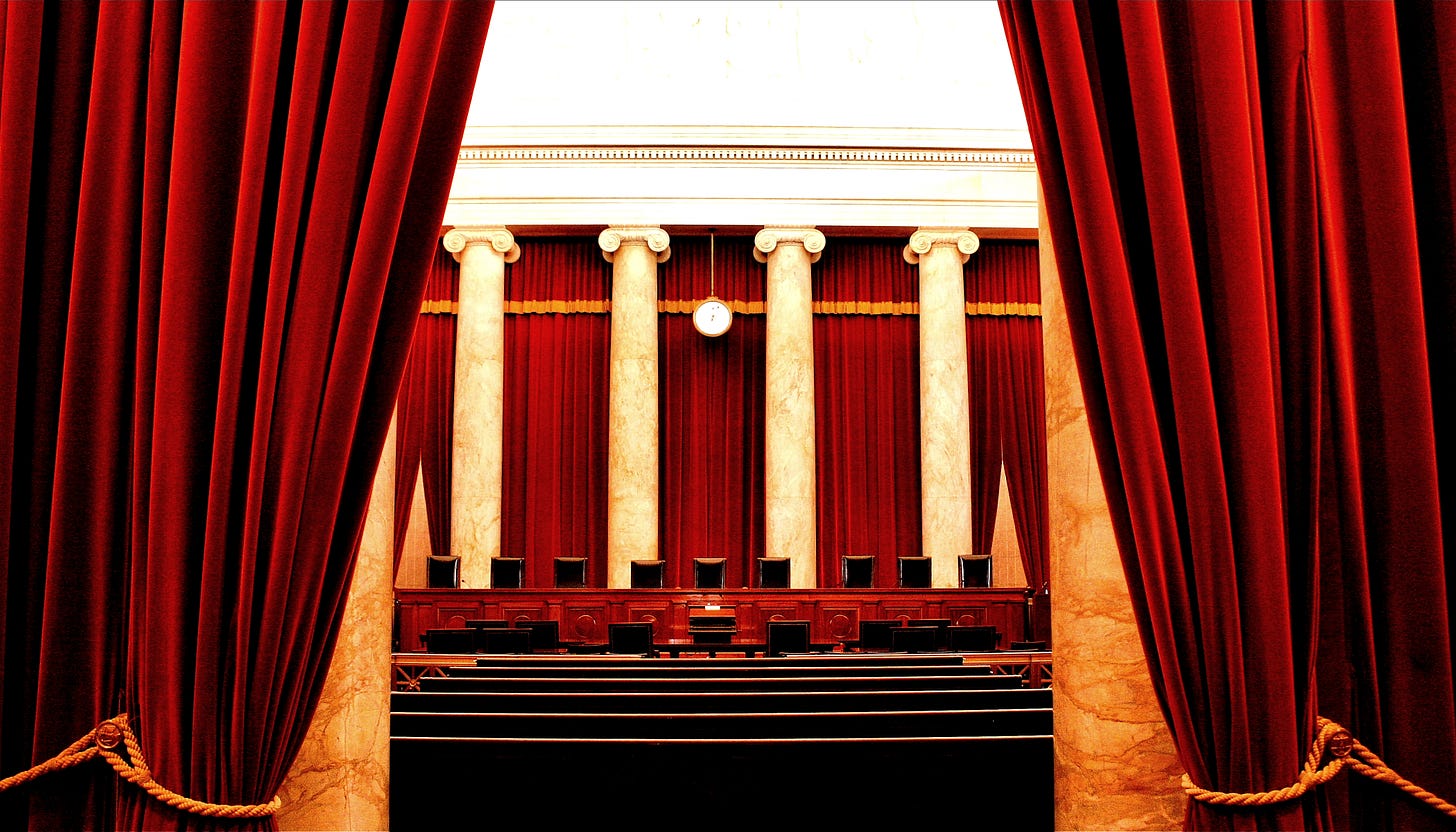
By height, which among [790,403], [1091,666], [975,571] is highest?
[790,403]

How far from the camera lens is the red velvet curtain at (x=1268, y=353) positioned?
2281mm

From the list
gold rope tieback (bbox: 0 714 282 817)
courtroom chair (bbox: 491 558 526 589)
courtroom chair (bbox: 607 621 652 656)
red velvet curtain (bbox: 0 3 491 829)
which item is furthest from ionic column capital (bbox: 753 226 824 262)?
gold rope tieback (bbox: 0 714 282 817)

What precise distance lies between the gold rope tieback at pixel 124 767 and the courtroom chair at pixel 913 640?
5579mm

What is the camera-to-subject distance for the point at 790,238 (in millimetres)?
12711

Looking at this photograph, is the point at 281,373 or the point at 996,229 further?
the point at 996,229

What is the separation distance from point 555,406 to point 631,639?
6.34m

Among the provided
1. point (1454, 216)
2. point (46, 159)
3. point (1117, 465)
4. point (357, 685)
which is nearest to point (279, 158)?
point (46, 159)

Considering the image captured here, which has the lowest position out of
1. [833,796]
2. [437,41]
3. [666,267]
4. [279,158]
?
[833,796]

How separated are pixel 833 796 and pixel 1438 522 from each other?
1.72 meters

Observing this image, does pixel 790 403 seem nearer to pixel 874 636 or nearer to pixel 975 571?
pixel 975 571

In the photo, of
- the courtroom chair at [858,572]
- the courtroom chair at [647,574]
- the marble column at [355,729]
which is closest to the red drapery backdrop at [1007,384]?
the courtroom chair at [858,572]

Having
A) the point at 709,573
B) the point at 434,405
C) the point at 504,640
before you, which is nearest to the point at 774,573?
the point at 709,573

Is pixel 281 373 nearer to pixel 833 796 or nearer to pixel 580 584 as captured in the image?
pixel 833 796

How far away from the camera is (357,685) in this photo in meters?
2.61
